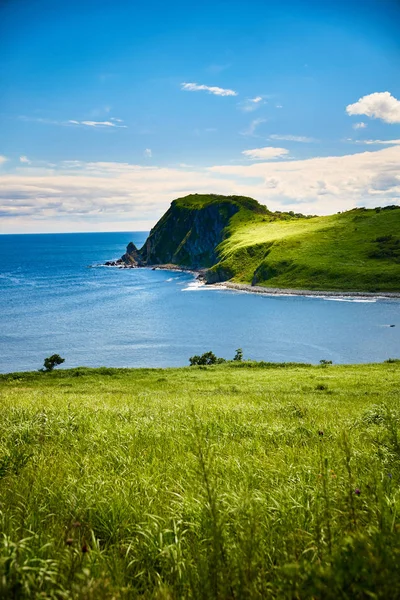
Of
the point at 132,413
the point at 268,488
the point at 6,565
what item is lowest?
the point at 132,413

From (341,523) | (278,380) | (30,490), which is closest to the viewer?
(341,523)

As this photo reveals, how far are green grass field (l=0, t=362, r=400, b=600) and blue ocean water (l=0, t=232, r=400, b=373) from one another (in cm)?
6954

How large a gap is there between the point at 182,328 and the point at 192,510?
349 ft

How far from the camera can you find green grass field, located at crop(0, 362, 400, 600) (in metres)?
3.30

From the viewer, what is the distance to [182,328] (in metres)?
111

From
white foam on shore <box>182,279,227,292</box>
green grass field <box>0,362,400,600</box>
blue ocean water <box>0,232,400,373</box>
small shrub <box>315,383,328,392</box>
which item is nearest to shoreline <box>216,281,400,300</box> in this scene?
white foam on shore <box>182,279,227,292</box>

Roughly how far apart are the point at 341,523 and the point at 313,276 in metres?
164

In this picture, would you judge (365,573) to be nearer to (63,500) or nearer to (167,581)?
(167,581)

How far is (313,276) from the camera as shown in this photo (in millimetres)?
161375

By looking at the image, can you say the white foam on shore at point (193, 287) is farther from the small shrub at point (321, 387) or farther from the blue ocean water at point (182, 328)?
the small shrub at point (321, 387)

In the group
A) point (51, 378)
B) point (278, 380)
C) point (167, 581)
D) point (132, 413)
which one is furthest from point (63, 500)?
point (51, 378)

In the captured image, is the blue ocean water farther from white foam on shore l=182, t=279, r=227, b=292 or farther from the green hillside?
the green hillside

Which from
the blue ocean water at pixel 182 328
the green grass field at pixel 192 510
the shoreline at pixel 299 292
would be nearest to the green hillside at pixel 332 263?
the shoreline at pixel 299 292

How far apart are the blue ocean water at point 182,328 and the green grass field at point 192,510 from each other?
69.5 metres
